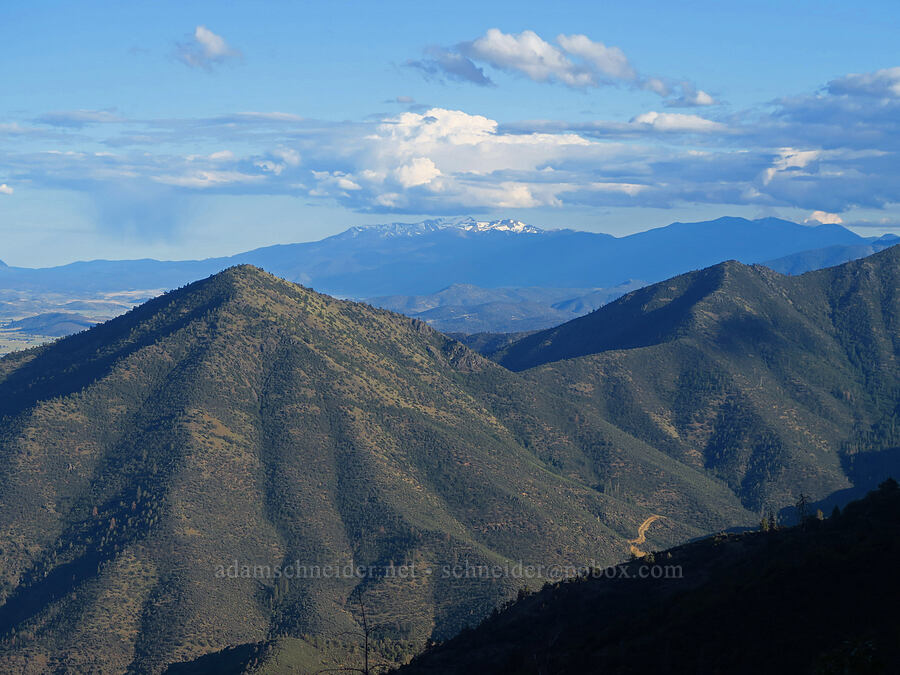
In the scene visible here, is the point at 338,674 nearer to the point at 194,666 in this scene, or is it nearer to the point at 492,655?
the point at 194,666

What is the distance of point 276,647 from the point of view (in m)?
187

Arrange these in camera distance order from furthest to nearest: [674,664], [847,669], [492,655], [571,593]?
1. [571,593]
2. [492,655]
3. [674,664]
4. [847,669]

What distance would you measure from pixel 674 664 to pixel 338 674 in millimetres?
103351

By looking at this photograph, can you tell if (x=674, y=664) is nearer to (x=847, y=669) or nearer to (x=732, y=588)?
(x=732, y=588)

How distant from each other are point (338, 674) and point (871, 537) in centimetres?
11103

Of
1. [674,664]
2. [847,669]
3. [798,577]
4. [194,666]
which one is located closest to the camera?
[847,669]

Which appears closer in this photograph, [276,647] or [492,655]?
[492,655]

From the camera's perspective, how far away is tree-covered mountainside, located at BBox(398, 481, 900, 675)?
83250 mm

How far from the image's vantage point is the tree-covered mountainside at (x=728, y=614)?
8325cm

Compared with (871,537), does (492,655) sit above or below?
below

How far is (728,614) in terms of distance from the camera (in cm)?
9962

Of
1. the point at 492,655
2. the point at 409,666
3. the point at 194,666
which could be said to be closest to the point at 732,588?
the point at 492,655

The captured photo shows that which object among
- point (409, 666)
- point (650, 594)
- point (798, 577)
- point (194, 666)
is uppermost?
point (798, 577)

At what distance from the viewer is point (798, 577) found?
10138cm
